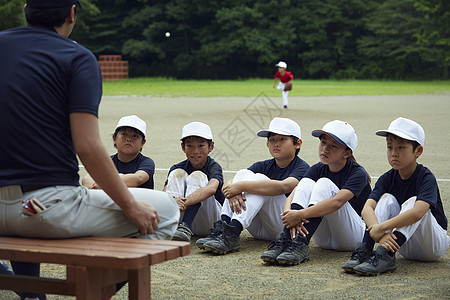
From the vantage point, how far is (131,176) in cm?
504

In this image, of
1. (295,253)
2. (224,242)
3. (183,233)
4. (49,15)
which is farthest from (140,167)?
(49,15)

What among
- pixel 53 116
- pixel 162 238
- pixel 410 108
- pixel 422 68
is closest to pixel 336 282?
pixel 162 238

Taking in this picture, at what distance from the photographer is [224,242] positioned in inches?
183

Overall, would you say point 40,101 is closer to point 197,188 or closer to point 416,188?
point 197,188

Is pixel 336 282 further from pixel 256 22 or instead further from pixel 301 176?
pixel 256 22

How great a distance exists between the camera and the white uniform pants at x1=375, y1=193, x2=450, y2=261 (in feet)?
13.6

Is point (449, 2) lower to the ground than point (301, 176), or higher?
higher

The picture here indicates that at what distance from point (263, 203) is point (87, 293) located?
2473mm

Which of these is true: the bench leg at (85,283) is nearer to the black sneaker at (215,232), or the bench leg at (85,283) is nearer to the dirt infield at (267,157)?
the dirt infield at (267,157)

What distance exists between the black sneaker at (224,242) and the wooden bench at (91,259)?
1710 millimetres

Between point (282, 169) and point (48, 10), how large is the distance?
274cm

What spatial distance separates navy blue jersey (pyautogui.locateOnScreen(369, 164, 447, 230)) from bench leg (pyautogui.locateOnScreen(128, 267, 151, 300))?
6.55ft

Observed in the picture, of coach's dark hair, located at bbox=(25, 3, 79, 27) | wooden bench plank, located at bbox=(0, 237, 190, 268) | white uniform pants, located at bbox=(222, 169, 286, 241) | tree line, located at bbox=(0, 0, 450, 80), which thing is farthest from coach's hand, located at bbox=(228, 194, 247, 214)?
tree line, located at bbox=(0, 0, 450, 80)

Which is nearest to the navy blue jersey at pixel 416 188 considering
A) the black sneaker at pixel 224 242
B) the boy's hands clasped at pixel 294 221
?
the boy's hands clasped at pixel 294 221
